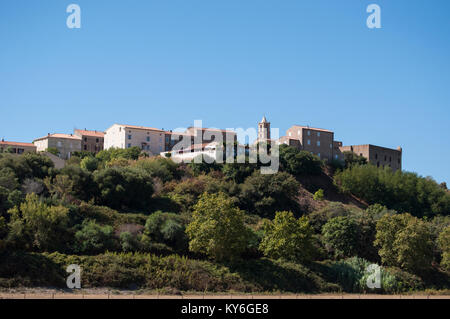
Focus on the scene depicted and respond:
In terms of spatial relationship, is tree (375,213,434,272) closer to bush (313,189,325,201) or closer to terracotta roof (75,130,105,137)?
bush (313,189,325,201)

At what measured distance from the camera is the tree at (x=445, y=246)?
4265cm

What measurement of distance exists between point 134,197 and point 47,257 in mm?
12831

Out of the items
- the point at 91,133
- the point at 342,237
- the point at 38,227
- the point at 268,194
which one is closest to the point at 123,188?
the point at 38,227

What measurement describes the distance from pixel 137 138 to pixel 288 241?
39.7m

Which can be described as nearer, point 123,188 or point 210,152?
point 123,188

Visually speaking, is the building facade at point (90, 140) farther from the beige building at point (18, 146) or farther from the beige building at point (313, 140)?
the beige building at point (313, 140)

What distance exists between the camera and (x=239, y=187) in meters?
53.2

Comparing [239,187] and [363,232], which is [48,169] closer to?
[239,187]

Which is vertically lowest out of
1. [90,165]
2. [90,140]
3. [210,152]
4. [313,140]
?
[90,165]

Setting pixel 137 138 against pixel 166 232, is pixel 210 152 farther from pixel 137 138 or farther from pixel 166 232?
pixel 166 232

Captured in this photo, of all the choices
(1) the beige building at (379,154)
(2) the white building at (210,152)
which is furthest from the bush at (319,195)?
(1) the beige building at (379,154)

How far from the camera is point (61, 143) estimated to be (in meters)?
80.2

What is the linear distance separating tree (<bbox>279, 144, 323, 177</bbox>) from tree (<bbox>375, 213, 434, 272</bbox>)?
21.0m
